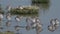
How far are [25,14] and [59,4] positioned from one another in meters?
1.07

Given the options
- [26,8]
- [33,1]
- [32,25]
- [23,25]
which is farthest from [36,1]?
[32,25]

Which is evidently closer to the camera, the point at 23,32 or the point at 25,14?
the point at 23,32

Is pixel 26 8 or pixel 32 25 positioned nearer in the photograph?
pixel 32 25

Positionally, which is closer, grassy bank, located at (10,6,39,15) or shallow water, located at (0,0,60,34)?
shallow water, located at (0,0,60,34)

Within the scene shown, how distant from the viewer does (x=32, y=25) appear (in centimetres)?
363

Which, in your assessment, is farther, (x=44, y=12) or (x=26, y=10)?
Result: (x=26, y=10)

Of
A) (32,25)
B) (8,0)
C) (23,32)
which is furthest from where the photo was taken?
(8,0)

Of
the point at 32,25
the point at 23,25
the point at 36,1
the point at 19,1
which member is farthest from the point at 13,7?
the point at 32,25

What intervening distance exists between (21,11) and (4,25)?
5.70 feet

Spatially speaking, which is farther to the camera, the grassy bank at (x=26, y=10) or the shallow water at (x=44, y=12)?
the grassy bank at (x=26, y=10)

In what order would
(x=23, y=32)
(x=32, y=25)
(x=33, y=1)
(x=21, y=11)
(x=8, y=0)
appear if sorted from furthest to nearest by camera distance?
(x=33, y=1), (x=8, y=0), (x=21, y=11), (x=23, y=32), (x=32, y=25)

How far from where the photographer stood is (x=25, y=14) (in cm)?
602

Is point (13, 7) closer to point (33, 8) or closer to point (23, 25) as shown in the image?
point (33, 8)

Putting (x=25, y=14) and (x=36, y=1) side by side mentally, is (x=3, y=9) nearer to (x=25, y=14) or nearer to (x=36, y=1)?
(x=25, y=14)
